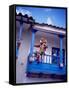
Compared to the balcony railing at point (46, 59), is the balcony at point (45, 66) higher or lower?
lower

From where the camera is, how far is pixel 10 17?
5.26 ft

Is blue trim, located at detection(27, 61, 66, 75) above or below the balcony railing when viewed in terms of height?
below

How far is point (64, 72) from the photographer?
1.71 meters

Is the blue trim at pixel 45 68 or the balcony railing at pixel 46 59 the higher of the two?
the balcony railing at pixel 46 59

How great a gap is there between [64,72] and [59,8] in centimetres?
37

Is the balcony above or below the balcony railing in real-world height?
below
